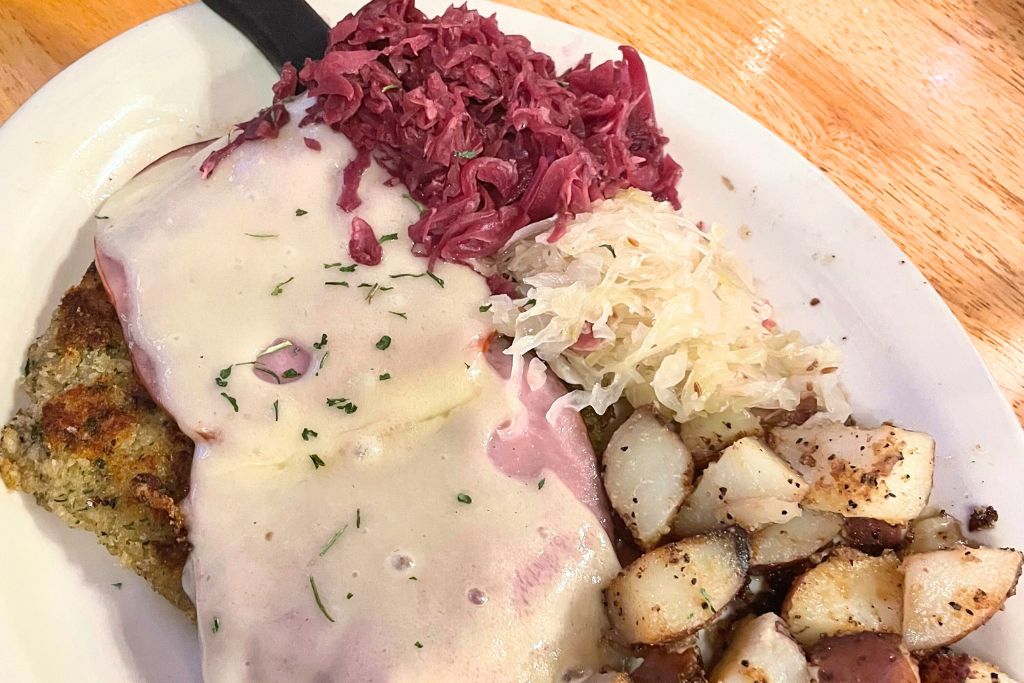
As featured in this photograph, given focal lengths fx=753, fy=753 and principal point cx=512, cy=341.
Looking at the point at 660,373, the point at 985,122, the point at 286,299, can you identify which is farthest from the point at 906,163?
the point at 286,299

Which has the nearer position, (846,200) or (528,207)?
(528,207)

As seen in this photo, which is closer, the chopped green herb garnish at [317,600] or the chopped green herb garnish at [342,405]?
the chopped green herb garnish at [317,600]

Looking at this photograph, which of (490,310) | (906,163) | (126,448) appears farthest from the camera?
(906,163)

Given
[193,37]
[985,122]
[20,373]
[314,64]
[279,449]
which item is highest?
[985,122]

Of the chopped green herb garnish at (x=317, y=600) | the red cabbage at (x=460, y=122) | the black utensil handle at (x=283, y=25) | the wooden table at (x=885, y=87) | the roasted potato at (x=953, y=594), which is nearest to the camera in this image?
the chopped green herb garnish at (x=317, y=600)

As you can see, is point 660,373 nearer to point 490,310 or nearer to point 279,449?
A: point 490,310

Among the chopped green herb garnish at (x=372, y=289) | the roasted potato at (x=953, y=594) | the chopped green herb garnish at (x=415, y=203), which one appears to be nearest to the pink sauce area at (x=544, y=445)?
the chopped green herb garnish at (x=372, y=289)

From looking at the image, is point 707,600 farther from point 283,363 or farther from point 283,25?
point 283,25

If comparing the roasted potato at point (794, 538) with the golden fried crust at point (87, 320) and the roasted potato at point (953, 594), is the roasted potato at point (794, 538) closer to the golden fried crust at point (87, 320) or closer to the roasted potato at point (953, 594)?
the roasted potato at point (953, 594)
